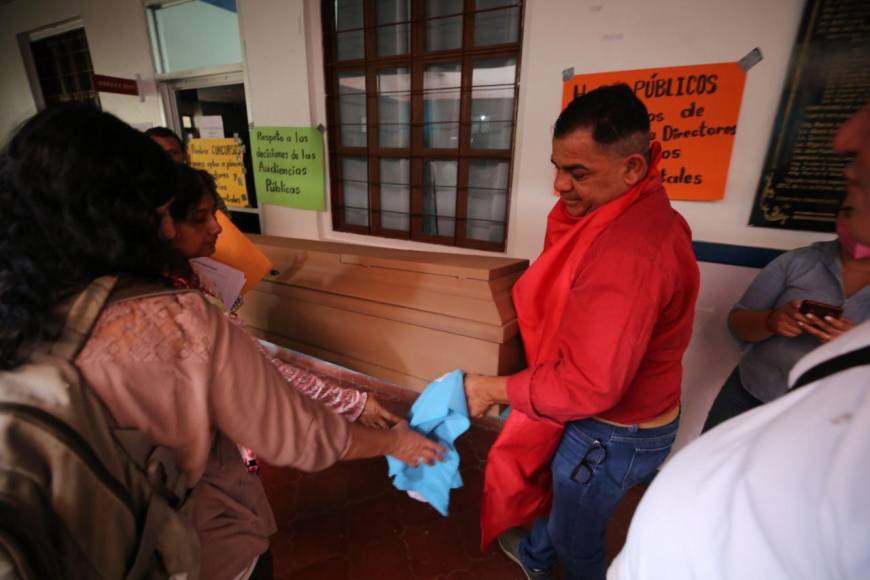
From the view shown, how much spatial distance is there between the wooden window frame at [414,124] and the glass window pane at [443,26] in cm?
4

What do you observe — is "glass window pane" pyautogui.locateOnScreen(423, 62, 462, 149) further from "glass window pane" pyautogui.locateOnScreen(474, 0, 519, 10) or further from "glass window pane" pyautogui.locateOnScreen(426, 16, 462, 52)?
"glass window pane" pyautogui.locateOnScreen(474, 0, 519, 10)

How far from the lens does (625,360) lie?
80 centimetres

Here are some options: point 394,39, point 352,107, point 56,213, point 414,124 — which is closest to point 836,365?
point 56,213

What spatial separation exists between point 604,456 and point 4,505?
1126 millimetres

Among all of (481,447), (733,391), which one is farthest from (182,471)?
(481,447)

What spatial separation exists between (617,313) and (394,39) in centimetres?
219

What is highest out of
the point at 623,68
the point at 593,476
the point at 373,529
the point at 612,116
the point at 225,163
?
the point at 623,68

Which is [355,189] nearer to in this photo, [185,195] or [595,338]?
[185,195]

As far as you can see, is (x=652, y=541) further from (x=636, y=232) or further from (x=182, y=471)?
(x=182, y=471)

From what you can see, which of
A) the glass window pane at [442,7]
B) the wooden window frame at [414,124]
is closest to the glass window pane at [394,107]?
the wooden window frame at [414,124]

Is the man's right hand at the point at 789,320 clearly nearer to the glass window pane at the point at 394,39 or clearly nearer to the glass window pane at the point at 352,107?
the glass window pane at the point at 394,39

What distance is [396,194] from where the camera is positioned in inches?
99.2

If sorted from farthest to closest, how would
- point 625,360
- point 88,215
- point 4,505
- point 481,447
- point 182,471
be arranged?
point 481,447, point 625,360, point 182,471, point 88,215, point 4,505

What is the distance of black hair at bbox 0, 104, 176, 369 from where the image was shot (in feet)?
1.66
